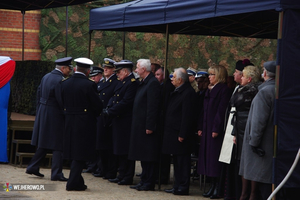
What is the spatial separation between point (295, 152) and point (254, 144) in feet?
1.64

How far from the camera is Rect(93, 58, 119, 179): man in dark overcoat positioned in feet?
30.5

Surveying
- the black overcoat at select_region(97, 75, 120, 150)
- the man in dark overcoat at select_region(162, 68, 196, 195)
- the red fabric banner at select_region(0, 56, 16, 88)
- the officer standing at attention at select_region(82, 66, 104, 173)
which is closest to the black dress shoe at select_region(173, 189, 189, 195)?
the man in dark overcoat at select_region(162, 68, 196, 195)

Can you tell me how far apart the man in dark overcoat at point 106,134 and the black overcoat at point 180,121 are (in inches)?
59.7

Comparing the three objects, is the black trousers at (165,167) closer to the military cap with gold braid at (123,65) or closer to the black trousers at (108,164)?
the black trousers at (108,164)

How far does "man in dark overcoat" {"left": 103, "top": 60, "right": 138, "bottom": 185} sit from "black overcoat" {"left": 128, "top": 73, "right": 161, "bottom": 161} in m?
0.34

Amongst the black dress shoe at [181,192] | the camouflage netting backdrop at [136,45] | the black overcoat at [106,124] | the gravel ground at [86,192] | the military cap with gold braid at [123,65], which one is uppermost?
the camouflage netting backdrop at [136,45]

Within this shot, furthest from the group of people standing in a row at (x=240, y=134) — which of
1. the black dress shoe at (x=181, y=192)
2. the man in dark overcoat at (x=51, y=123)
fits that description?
the man in dark overcoat at (x=51, y=123)

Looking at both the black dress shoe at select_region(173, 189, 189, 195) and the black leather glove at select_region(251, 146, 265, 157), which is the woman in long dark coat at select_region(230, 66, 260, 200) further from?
the black dress shoe at select_region(173, 189, 189, 195)

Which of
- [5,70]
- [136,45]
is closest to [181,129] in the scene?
[5,70]

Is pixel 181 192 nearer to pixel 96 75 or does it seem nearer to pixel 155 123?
pixel 155 123

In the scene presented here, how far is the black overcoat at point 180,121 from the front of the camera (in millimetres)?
7898

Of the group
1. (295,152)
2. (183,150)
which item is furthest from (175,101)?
(295,152)

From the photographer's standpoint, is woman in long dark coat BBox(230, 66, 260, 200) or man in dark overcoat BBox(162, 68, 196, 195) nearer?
woman in long dark coat BBox(230, 66, 260, 200)

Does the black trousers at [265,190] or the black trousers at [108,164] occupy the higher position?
the black trousers at [265,190]
